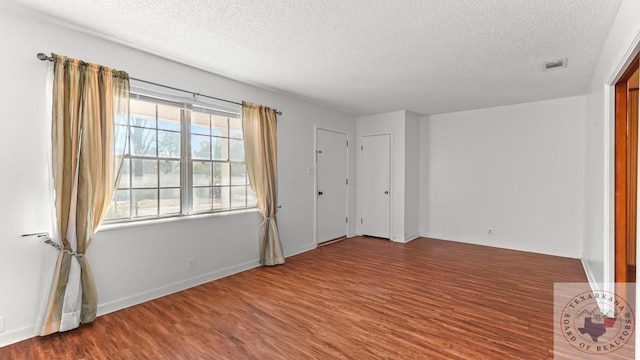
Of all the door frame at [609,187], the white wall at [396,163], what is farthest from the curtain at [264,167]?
the door frame at [609,187]

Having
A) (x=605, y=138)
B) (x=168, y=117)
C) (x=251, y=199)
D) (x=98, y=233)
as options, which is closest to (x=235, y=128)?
(x=168, y=117)

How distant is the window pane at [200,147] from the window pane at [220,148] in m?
0.07

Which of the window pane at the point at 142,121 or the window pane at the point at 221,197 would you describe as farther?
the window pane at the point at 221,197

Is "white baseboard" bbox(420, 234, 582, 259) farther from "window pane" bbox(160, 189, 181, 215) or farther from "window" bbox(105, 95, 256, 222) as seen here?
"window pane" bbox(160, 189, 181, 215)

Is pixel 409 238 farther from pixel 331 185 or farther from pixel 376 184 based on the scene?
pixel 331 185

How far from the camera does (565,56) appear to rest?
9.84 feet

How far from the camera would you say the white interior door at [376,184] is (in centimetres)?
581

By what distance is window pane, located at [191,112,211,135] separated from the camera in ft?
11.4

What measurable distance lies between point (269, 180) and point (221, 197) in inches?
27.2

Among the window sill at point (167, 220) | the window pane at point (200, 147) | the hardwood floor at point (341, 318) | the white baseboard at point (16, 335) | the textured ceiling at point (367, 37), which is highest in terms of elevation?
the textured ceiling at point (367, 37)

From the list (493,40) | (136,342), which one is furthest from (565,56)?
(136,342)

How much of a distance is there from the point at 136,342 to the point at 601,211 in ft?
14.1

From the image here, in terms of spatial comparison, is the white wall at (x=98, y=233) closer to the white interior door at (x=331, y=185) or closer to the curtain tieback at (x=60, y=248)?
the curtain tieback at (x=60, y=248)

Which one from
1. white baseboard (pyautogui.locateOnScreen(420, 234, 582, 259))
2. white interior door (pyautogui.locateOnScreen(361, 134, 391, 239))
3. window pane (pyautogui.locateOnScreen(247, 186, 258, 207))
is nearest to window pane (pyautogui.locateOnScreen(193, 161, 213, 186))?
window pane (pyautogui.locateOnScreen(247, 186, 258, 207))
